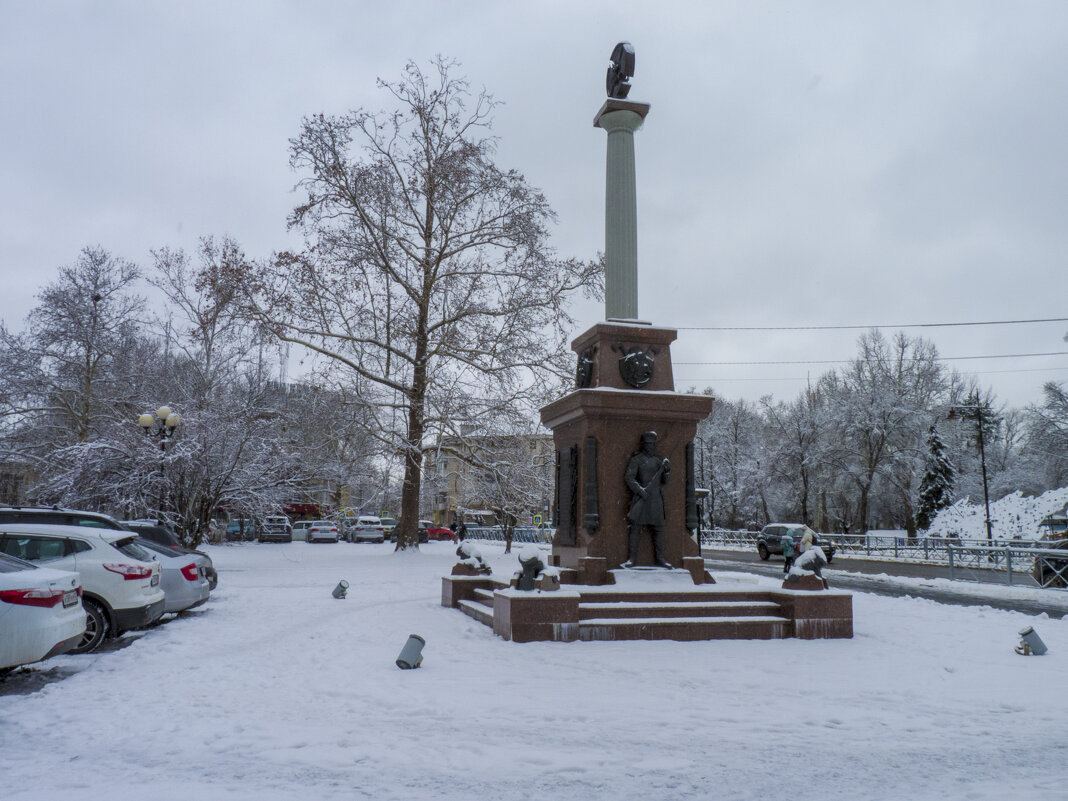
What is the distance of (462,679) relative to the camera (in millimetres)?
7961

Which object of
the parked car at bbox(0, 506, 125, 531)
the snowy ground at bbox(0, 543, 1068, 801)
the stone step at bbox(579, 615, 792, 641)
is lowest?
the snowy ground at bbox(0, 543, 1068, 801)

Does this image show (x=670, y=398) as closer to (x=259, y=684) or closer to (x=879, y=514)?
(x=259, y=684)

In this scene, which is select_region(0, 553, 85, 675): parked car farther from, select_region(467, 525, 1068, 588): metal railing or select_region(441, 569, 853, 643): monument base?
select_region(467, 525, 1068, 588): metal railing

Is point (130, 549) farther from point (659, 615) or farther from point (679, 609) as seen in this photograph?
point (679, 609)

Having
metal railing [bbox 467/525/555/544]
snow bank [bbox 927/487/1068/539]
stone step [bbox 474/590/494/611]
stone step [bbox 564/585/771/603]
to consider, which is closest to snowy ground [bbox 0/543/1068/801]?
stone step [bbox 564/585/771/603]

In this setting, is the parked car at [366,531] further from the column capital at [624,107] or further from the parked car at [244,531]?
the column capital at [624,107]

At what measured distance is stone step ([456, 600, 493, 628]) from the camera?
1178 cm

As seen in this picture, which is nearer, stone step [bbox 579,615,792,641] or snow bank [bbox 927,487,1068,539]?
stone step [bbox 579,615,792,641]

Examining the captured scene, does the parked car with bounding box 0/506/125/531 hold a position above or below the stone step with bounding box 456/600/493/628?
above

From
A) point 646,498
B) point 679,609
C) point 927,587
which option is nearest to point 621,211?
point 646,498

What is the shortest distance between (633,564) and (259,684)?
574 cm

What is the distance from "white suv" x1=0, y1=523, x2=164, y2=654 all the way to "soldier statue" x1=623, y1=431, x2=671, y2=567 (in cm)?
665

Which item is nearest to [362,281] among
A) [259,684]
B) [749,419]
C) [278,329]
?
[278,329]

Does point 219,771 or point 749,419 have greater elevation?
point 749,419
